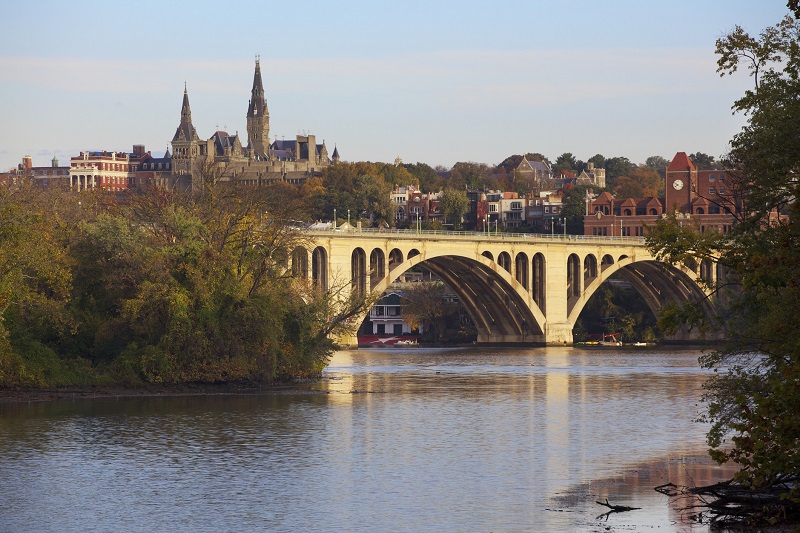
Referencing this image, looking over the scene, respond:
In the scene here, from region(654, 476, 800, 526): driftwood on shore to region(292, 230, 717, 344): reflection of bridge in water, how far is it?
71246mm

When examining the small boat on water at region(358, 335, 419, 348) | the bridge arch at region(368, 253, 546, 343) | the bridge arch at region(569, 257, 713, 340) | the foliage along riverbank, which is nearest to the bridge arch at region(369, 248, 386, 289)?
the bridge arch at region(368, 253, 546, 343)

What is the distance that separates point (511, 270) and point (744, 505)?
86.7 meters

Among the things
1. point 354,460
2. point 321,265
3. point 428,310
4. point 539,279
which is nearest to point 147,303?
point 354,460

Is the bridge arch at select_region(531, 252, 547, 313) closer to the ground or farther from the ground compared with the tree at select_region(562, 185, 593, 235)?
closer to the ground

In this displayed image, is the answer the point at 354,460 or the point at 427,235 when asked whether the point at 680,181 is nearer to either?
the point at 427,235

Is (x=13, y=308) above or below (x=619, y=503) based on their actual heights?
above

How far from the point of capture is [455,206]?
17750 cm

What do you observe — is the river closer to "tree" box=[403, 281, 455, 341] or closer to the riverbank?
the riverbank

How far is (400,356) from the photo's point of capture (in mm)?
101812

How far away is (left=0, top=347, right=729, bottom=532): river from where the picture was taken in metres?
27.5

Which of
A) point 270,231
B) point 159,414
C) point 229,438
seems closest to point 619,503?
point 229,438

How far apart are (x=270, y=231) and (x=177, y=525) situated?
34536 mm

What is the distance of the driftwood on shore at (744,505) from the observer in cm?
2420

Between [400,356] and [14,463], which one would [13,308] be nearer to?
[14,463]
